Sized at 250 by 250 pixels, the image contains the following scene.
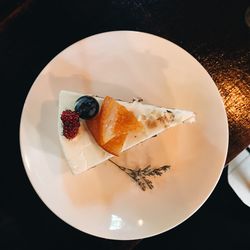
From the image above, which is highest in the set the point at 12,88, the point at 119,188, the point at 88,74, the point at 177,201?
the point at 12,88

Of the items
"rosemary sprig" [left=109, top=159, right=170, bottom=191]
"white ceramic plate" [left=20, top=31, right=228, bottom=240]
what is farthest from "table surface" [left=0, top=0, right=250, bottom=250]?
"rosemary sprig" [left=109, top=159, right=170, bottom=191]

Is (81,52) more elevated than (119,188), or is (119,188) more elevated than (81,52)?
(81,52)

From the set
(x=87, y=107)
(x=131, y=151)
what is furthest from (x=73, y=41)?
(x=131, y=151)

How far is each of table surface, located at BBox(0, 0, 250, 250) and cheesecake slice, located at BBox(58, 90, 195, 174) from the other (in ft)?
0.64

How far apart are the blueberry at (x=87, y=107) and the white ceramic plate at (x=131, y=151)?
13cm

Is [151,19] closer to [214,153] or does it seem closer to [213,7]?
[213,7]

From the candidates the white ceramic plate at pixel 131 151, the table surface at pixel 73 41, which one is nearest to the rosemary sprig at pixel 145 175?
the white ceramic plate at pixel 131 151

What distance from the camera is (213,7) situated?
1.55 m

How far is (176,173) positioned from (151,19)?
0.55m

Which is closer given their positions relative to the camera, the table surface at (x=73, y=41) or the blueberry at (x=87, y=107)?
the blueberry at (x=87, y=107)

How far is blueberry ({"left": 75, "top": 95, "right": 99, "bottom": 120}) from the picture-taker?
132 cm

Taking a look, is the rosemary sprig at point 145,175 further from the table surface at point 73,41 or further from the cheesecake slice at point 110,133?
the table surface at point 73,41

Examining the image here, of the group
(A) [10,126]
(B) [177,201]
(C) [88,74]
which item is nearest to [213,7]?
(C) [88,74]

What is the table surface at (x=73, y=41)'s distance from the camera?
1.47 m
